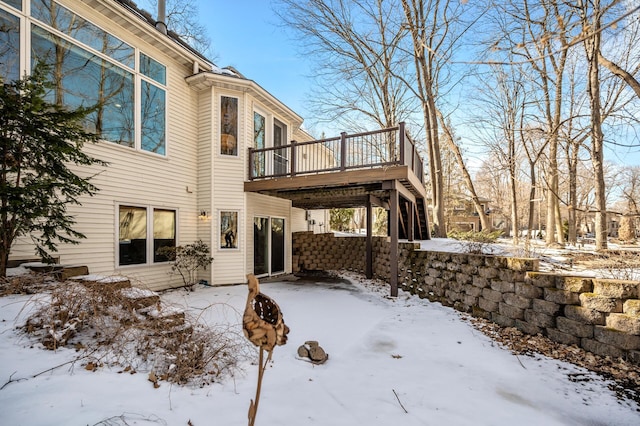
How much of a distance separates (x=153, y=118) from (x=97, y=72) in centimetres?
136

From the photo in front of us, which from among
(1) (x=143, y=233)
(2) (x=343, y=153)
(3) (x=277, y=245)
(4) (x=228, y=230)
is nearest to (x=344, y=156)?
(2) (x=343, y=153)

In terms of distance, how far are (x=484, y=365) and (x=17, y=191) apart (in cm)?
585

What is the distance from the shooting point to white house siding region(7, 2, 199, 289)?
19.1 ft

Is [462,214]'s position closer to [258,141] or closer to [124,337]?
[258,141]

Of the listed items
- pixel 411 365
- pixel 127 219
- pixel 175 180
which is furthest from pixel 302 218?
pixel 411 365

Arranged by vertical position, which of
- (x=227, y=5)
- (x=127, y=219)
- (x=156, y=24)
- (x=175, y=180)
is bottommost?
(x=127, y=219)

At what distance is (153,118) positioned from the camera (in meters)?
7.22

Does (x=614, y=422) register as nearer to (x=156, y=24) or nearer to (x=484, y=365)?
(x=484, y=365)

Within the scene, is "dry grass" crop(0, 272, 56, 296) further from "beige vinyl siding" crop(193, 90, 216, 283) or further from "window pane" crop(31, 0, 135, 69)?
"window pane" crop(31, 0, 135, 69)

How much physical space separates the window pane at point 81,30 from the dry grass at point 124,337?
16.9ft

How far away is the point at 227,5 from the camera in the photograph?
10.1 m

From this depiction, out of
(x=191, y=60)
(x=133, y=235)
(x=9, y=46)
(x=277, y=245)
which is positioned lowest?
(x=277, y=245)

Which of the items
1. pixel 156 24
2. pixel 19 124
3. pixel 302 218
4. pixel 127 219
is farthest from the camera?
pixel 302 218

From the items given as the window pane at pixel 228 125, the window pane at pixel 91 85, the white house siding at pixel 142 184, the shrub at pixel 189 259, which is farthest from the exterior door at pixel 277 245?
the window pane at pixel 91 85
